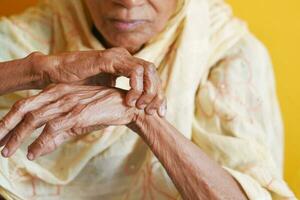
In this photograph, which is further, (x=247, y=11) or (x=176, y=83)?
(x=247, y=11)

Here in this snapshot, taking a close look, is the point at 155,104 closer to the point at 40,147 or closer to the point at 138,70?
the point at 138,70

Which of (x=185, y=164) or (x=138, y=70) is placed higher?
(x=138, y=70)

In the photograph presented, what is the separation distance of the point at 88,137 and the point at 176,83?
22cm

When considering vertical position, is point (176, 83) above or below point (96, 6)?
below

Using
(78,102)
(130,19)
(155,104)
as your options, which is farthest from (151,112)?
(130,19)

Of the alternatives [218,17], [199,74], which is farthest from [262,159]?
[218,17]

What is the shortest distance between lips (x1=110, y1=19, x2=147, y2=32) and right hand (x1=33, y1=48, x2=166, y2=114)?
169 millimetres

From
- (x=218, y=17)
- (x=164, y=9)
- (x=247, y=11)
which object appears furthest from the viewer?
(x=247, y=11)

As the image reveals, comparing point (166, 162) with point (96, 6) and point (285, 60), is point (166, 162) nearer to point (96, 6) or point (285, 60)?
point (96, 6)

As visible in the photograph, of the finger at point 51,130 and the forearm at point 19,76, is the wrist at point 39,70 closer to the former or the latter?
the forearm at point 19,76

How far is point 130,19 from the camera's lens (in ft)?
3.67

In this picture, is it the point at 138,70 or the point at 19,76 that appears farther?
the point at 19,76

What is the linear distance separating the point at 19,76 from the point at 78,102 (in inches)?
6.3

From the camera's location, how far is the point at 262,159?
1203 mm
